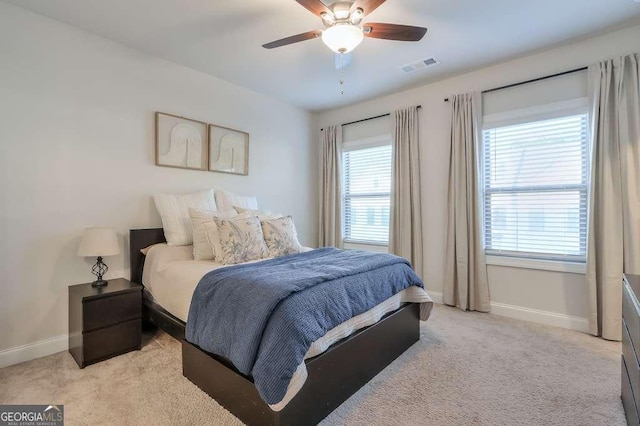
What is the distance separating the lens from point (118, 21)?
242 cm

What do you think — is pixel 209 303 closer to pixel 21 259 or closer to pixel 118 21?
pixel 21 259

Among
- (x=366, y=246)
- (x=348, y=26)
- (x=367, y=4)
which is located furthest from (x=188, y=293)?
(x=366, y=246)

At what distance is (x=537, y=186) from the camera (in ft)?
9.88

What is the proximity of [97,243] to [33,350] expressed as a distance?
97 cm

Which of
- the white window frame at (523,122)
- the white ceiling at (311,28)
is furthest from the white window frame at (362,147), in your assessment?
the white window frame at (523,122)

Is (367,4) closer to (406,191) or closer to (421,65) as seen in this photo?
(421,65)

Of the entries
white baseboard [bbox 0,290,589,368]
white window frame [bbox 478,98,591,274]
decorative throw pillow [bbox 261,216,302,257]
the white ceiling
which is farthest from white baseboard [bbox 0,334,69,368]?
white window frame [bbox 478,98,591,274]

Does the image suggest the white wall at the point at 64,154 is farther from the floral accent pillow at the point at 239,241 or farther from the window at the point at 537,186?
the window at the point at 537,186

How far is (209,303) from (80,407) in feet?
3.02

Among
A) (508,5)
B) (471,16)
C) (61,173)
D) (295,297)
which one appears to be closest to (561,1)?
(508,5)

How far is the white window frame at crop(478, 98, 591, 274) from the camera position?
9.16 ft

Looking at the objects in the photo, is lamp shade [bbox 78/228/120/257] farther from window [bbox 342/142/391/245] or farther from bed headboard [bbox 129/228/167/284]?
window [bbox 342/142/391/245]

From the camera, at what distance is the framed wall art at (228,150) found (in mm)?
3434

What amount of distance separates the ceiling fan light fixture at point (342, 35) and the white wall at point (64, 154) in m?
2.00
